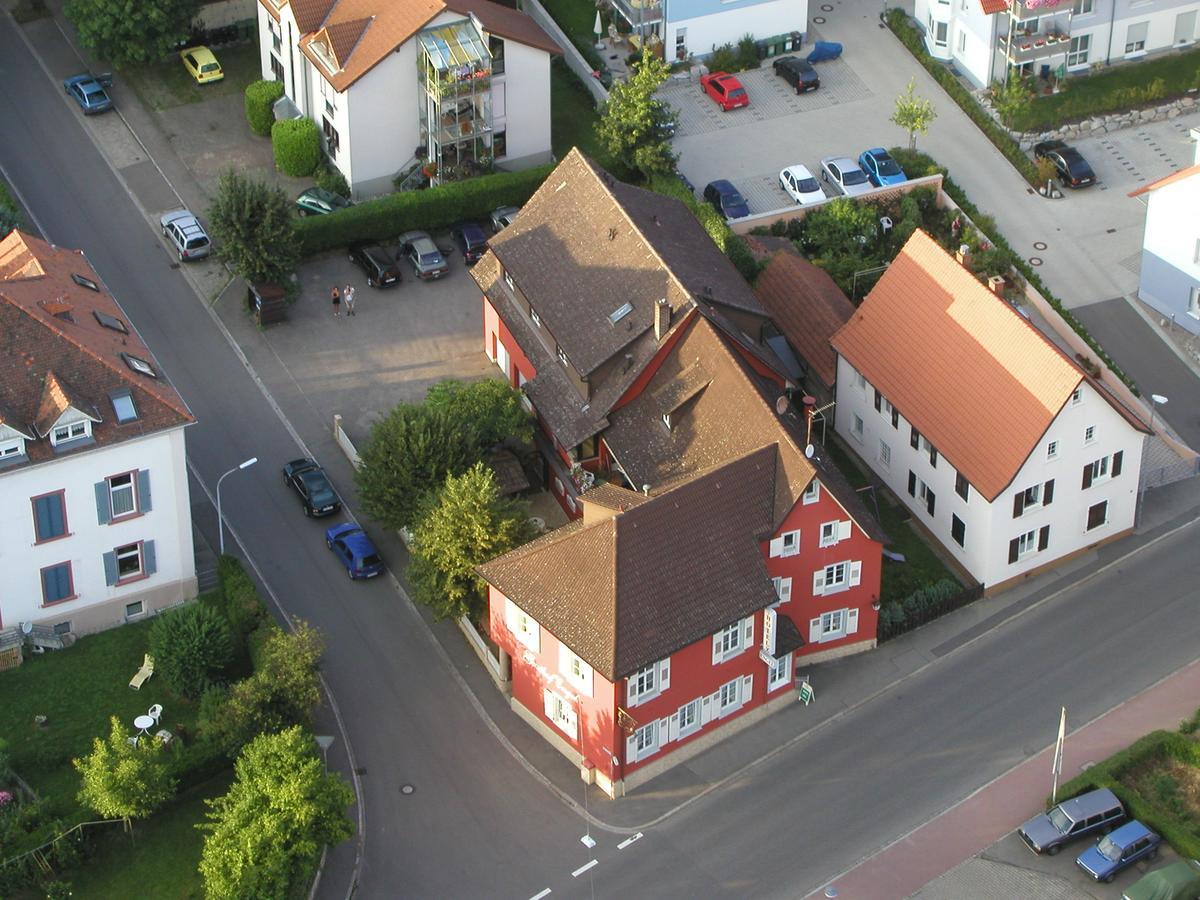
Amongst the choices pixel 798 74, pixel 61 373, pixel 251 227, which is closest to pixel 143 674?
pixel 61 373

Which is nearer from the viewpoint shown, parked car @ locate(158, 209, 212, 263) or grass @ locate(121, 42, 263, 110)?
parked car @ locate(158, 209, 212, 263)

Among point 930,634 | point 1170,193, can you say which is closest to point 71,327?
point 930,634

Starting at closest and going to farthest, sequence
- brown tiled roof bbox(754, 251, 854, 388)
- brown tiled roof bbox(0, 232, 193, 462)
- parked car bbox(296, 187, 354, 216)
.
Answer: brown tiled roof bbox(0, 232, 193, 462) < brown tiled roof bbox(754, 251, 854, 388) < parked car bbox(296, 187, 354, 216)

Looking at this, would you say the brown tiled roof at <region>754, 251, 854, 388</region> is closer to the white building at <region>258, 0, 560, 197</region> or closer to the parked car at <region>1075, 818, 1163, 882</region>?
the white building at <region>258, 0, 560, 197</region>

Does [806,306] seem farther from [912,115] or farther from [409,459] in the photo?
[409,459]

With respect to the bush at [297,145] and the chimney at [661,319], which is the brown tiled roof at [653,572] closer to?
the chimney at [661,319]

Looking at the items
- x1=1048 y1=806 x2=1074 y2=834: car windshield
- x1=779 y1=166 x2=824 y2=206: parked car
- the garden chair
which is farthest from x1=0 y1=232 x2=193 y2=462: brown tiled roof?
x1=779 y1=166 x2=824 y2=206: parked car

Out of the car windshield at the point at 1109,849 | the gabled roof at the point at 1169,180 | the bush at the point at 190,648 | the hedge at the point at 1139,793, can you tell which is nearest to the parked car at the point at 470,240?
the bush at the point at 190,648
